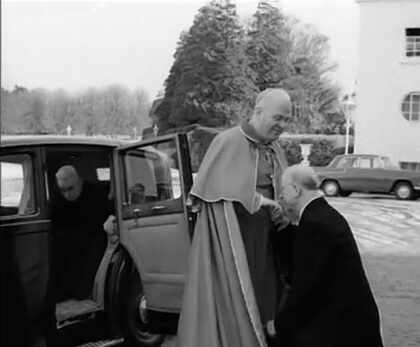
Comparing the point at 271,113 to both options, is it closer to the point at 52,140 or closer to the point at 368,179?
the point at 52,140

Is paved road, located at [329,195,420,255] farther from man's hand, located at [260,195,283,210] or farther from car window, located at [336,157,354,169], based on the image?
man's hand, located at [260,195,283,210]

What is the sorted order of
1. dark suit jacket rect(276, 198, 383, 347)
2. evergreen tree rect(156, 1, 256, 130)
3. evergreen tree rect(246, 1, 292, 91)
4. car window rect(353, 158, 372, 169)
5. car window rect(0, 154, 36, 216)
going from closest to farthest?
dark suit jacket rect(276, 198, 383, 347), car window rect(0, 154, 36, 216), evergreen tree rect(156, 1, 256, 130), car window rect(353, 158, 372, 169), evergreen tree rect(246, 1, 292, 91)

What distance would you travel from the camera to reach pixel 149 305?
17.5 feet

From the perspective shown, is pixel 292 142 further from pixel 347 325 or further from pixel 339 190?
pixel 347 325

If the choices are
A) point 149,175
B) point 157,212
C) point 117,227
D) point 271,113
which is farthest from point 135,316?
point 271,113

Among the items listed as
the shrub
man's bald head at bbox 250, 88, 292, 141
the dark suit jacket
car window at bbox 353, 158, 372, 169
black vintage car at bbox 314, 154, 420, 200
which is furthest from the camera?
the shrub

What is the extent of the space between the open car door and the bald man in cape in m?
0.40

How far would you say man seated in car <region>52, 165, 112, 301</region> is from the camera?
5773 millimetres

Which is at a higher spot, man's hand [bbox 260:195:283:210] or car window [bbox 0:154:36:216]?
car window [bbox 0:154:36:216]

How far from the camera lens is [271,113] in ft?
14.6

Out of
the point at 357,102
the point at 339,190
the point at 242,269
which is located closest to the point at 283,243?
the point at 242,269

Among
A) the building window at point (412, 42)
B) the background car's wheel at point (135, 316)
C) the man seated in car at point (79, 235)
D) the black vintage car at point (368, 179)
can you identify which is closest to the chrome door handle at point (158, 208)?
the background car's wheel at point (135, 316)

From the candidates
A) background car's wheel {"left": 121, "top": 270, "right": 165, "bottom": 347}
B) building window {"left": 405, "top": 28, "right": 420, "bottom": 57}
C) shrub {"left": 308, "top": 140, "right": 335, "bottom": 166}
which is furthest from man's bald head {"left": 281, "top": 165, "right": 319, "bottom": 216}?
shrub {"left": 308, "top": 140, "right": 335, "bottom": 166}

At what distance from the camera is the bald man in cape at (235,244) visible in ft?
14.7
